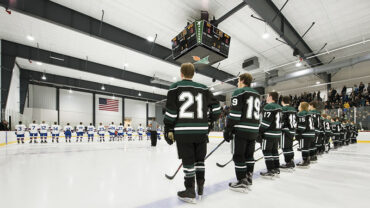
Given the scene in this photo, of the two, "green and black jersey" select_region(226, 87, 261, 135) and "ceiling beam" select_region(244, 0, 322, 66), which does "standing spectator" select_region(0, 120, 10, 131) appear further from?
"ceiling beam" select_region(244, 0, 322, 66)

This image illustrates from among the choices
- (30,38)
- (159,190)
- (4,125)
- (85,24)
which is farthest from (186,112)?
(4,125)

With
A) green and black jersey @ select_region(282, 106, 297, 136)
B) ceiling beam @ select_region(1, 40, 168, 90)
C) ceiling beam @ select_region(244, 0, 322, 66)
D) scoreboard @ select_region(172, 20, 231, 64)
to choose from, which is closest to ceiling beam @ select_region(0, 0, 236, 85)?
scoreboard @ select_region(172, 20, 231, 64)

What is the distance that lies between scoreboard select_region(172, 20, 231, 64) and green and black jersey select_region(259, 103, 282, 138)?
3532 mm

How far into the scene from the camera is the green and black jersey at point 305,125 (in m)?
3.54

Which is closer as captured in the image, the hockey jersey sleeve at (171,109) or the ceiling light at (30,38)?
the hockey jersey sleeve at (171,109)

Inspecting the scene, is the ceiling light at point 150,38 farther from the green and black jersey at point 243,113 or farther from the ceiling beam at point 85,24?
the green and black jersey at point 243,113

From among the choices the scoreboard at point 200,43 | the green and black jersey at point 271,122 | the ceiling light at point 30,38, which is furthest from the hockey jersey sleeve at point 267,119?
the ceiling light at point 30,38

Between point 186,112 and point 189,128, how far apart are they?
17cm

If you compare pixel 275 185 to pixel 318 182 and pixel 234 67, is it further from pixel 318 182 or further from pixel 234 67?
pixel 234 67

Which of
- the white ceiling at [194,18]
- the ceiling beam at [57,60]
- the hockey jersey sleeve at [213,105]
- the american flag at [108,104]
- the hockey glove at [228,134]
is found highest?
the white ceiling at [194,18]

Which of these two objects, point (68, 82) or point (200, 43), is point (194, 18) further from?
point (68, 82)

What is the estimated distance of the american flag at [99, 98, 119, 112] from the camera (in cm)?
2080

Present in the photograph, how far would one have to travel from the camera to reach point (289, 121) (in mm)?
3215

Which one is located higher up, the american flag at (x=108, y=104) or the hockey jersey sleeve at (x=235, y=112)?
the american flag at (x=108, y=104)
